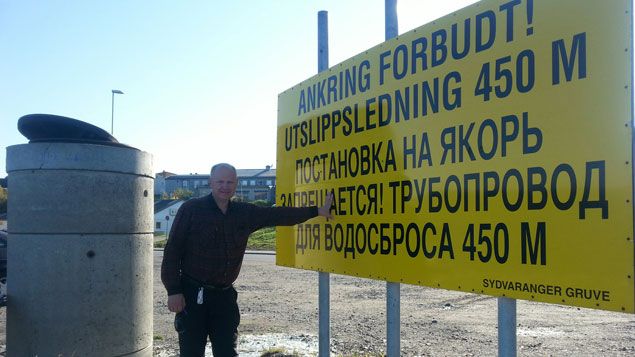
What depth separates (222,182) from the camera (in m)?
4.39

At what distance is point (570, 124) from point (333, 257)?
241 cm

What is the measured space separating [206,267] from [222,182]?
2.14ft

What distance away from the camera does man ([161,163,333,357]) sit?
4.27m

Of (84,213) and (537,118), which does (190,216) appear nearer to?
(84,213)

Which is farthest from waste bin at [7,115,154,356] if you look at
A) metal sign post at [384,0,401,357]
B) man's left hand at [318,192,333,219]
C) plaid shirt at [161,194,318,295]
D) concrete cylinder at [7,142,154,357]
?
metal sign post at [384,0,401,357]

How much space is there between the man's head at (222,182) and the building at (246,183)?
66.7 m

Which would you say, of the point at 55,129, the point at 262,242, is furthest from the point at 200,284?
the point at 262,242

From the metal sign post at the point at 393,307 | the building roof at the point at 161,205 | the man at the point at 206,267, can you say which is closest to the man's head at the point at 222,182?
the man at the point at 206,267

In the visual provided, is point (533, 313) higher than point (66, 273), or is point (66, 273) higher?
point (66, 273)

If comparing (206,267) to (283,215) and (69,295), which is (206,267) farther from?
(69,295)

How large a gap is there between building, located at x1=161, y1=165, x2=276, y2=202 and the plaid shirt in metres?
66.7

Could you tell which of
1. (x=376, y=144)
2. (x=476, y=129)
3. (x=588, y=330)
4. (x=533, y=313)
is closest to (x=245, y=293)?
(x=533, y=313)

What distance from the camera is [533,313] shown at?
9.02 meters

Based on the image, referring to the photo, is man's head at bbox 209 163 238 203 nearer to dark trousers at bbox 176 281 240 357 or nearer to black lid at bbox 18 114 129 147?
dark trousers at bbox 176 281 240 357
